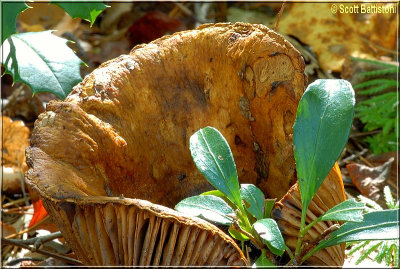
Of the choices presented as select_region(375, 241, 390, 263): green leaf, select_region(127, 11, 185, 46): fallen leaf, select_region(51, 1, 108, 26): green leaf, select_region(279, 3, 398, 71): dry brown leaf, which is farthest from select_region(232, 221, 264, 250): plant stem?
select_region(127, 11, 185, 46): fallen leaf

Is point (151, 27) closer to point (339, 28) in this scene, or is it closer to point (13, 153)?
point (339, 28)

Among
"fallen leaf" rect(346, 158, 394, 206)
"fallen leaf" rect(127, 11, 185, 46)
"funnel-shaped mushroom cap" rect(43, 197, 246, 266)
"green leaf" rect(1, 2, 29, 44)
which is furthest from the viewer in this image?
"fallen leaf" rect(127, 11, 185, 46)

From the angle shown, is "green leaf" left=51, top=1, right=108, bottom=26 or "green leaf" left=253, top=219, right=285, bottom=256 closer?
"green leaf" left=253, top=219, right=285, bottom=256

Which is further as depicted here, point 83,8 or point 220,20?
point 220,20

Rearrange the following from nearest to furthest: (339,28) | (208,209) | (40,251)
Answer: (208,209) < (40,251) < (339,28)

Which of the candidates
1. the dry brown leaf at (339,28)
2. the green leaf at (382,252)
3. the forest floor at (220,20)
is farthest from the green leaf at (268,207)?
the dry brown leaf at (339,28)

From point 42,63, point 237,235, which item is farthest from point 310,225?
point 42,63

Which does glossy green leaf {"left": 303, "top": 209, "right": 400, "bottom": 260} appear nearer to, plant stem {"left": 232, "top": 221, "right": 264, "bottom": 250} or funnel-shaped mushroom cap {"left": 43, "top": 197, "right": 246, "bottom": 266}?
plant stem {"left": 232, "top": 221, "right": 264, "bottom": 250}
